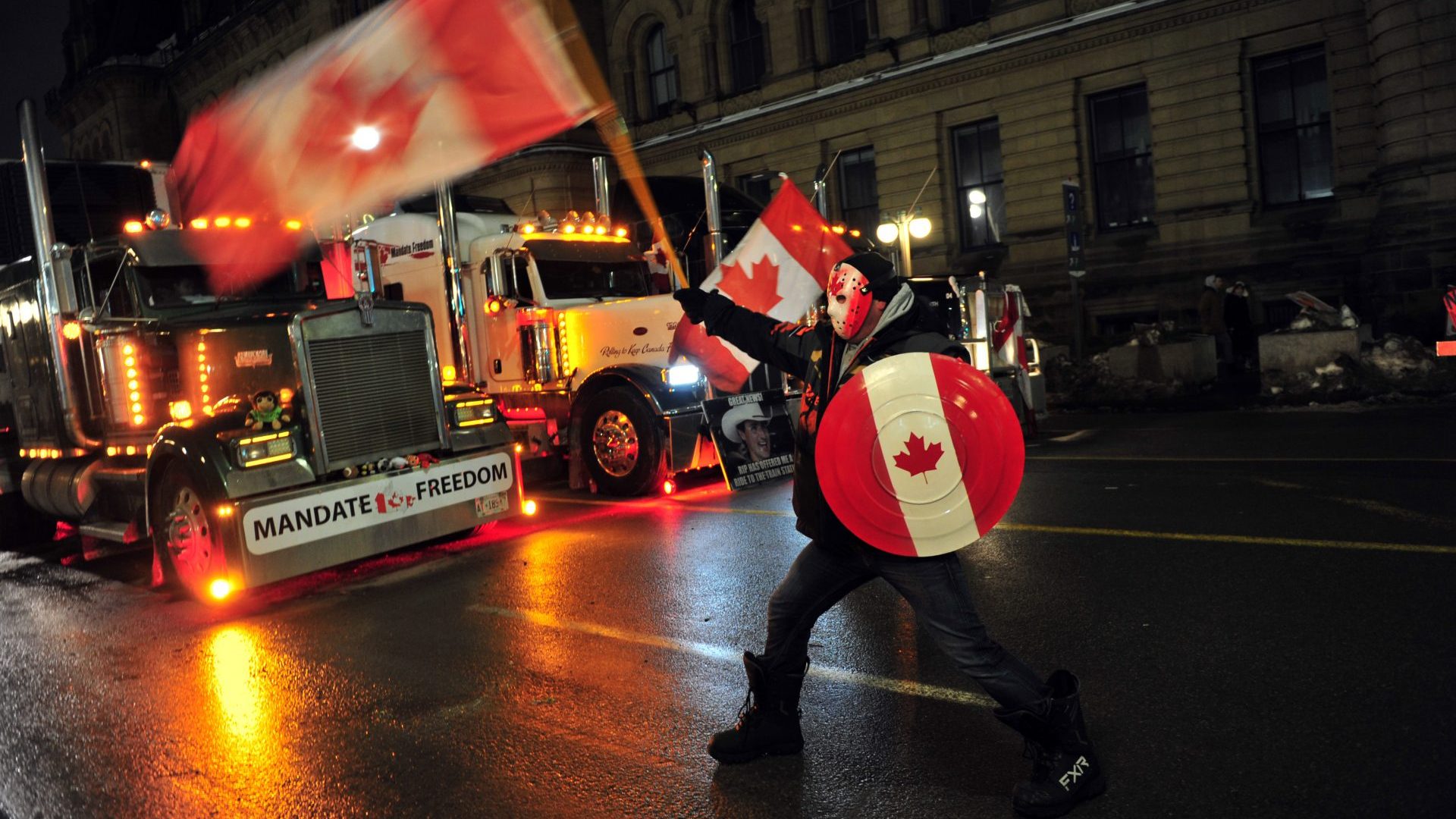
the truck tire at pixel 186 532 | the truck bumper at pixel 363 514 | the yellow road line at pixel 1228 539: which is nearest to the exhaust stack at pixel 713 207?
the truck bumper at pixel 363 514

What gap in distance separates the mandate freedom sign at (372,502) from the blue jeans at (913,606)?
4544 mm

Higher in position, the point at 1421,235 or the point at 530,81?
the point at 530,81

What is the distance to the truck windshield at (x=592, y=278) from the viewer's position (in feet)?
38.2

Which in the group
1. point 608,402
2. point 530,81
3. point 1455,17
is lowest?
point 608,402

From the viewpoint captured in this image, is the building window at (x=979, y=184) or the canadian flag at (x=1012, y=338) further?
the building window at (x=979, y=184)

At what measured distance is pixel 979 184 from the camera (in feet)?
88.3

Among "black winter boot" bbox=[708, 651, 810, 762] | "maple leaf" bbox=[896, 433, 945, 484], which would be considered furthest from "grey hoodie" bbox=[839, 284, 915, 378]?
"black winter boot" bbox=[708, 651, 810, 762]

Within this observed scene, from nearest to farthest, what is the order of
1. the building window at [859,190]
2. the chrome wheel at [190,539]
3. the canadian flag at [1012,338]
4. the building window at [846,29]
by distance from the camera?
the chrome wheel at [190,539]
the canadian flag at [1012,338]
the building window at [846,29]
the building window at [859,190]

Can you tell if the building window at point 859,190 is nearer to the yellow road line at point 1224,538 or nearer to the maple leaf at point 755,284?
the maple leaf at point 755,284

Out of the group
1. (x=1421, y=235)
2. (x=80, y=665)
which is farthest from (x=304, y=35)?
(x=80, y=665)

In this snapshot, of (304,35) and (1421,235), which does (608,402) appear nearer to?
(1421,235)

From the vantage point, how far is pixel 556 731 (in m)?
4.62

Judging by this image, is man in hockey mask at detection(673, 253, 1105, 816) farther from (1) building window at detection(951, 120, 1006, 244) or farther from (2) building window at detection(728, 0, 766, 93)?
(2) building window at detection(728, 0, 766, 93)

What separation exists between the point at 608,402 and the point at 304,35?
3610cm
